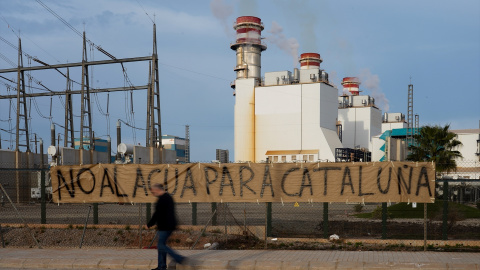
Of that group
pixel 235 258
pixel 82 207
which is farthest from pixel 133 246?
pixel 82 207

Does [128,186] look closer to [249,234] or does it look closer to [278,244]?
[249,234]

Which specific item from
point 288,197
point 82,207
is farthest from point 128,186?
point 82,207

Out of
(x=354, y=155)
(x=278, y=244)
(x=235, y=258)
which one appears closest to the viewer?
(x=235, y=258)

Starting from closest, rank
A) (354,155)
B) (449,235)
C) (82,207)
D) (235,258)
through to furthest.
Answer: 1. (235,258)
2. (449,235)
3. (82,207)
4. (354,155)

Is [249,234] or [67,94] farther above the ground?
[67,94]

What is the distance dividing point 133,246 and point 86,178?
2.74 meters

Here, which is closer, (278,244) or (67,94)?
(278,244)

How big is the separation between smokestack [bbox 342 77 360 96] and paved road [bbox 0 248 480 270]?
5130 inches

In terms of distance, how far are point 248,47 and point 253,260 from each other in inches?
3614

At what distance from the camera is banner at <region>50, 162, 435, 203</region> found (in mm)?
14297

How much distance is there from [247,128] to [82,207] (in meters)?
65.1

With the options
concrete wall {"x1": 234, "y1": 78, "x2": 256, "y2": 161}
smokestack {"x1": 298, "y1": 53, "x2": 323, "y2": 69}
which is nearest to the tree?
concrete wall {"x1": 234, "y1": 78, "x2": 256, "y2": 161}

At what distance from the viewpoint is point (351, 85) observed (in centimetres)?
14012

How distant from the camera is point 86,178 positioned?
1612 centimetres
